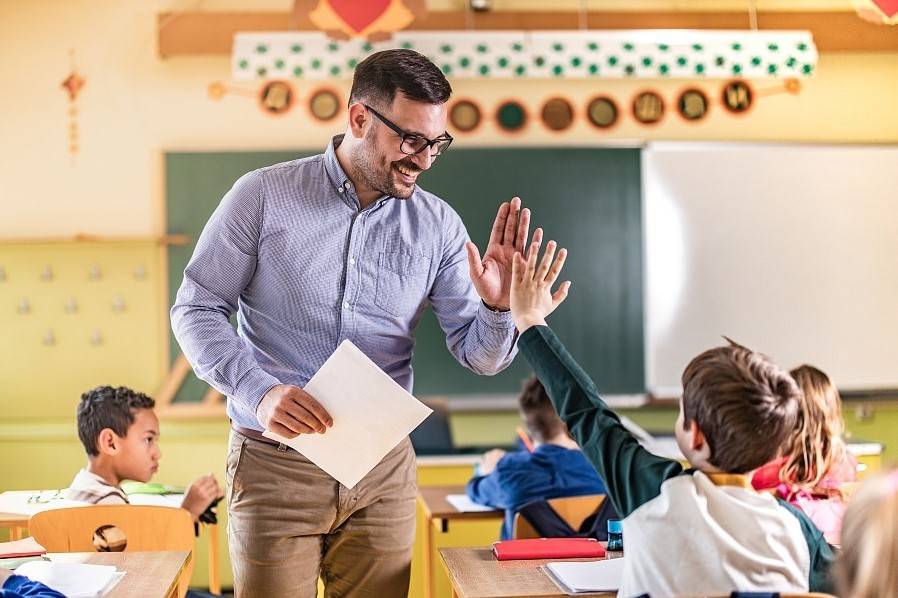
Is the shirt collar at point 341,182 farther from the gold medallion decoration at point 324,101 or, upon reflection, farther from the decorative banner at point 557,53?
the gold medallion decoration at point 324,101

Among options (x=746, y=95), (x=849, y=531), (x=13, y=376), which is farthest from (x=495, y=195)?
(x=849, y=531)

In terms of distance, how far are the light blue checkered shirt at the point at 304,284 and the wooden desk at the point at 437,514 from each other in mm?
1201

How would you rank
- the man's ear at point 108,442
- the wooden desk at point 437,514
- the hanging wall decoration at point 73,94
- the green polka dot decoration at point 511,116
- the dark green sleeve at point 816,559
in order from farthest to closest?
the green polka dot decoration at point 511,116, the hanging wall decoration at point 73,94, the wooden desk at point 437,514, the man's ear at point 108,442, the dark green sleeve at point 816,559

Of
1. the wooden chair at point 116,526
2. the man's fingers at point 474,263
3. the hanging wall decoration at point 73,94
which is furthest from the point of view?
the hanging wall decoration at point 73,94

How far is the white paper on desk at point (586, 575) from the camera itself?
1.98 meters

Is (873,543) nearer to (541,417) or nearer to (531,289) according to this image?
(531,289)

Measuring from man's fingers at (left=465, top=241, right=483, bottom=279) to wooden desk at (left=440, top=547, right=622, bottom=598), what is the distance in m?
Result: 0.60

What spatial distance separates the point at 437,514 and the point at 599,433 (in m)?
1.63

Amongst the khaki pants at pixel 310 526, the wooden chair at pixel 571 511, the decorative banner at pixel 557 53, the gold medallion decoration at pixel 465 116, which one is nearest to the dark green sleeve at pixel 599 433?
the khaki pants at pixel 310 526

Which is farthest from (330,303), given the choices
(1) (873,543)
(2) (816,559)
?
(1) (873,543)

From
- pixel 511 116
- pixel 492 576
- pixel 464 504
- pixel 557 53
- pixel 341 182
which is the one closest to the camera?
pixel 492 576

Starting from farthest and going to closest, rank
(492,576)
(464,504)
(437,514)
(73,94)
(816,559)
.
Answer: (73,94) → (464,504) → (437,514) → (492,576) → (816,559)

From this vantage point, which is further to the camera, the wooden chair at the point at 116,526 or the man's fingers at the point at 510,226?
the wooden chair at the point at 116,526

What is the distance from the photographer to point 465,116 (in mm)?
5375
